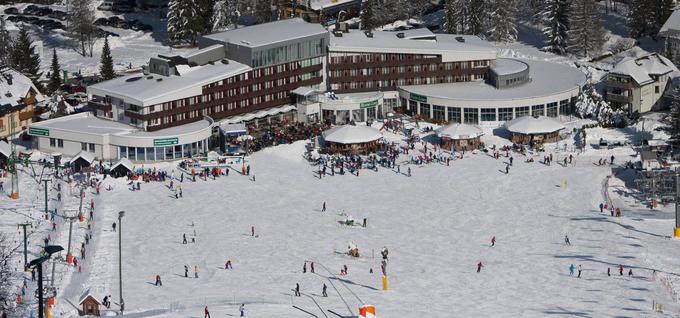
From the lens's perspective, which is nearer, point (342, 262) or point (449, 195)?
point (342, 262)

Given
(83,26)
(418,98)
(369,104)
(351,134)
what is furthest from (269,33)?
(83,26)

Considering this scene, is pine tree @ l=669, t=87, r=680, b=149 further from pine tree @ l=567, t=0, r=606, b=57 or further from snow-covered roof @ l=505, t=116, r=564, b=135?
pine tree @ l=567, t=0, r=606, b=57

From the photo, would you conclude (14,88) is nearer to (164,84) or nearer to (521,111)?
(164,84)

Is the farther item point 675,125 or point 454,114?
point 454,114

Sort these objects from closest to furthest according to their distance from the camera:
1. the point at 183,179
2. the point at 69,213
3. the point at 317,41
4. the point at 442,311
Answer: the point at 442,311 → the point at 69,213 → the point at 183,179 → the point at 317,41

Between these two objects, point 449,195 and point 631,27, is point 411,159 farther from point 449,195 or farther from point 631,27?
point 631,27

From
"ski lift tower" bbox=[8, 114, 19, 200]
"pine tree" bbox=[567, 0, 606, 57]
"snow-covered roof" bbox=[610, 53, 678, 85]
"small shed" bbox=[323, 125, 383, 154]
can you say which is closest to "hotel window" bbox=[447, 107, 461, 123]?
"small shed" bbox=[323, 125, 383, 154]

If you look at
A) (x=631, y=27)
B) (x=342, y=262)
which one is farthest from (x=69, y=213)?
(x=631, y=27)
